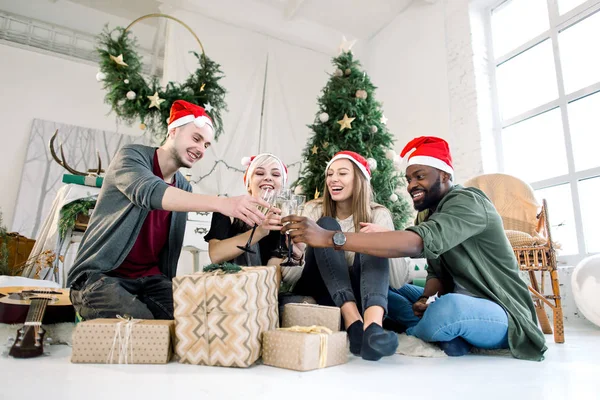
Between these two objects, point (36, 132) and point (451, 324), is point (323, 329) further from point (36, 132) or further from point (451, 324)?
point (36, 132)

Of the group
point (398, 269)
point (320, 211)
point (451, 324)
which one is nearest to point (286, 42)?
point (320, 211)

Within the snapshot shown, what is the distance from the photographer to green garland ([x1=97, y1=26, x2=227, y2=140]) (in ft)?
10.4

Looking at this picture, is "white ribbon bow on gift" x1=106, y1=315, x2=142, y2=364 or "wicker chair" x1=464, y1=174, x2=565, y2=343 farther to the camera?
"wicker chair" x1=464, y1=174, x2=565, y2=343

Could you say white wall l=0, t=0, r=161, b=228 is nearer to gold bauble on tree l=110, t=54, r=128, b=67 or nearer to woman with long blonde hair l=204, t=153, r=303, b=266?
gold bauble on tree l=110, t=54, r=128, b=67

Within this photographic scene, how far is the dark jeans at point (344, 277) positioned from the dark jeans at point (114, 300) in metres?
0.60

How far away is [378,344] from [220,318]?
491 millimetres

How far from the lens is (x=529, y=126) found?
146 inches

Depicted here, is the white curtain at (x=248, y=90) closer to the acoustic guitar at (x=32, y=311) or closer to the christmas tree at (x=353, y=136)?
the christmas tree at (x=353, y=136)

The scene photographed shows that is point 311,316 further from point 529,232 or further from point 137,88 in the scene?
point 137,88

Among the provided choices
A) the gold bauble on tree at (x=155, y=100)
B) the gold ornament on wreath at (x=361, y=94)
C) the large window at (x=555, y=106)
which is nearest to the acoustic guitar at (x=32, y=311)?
the gold bauble on tree at (x=155, y=100)

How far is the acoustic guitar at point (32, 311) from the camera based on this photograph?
1.35 meters

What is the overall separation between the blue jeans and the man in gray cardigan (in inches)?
27.1

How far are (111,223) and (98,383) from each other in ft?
2.40

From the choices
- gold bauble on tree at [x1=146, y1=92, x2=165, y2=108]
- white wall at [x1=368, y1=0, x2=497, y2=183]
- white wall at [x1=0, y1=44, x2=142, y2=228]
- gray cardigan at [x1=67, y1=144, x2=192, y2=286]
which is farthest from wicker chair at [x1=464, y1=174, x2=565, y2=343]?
white wall at [x1=0, y1=44, x2=142, y2=228]
